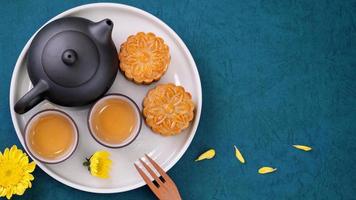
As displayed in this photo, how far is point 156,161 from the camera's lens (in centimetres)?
119

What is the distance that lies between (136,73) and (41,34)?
8.9 inches

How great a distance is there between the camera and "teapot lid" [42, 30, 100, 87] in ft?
3.21

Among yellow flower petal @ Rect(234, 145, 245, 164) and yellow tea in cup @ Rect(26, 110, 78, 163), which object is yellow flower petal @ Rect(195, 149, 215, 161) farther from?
yellow tea in cup @ Rect(26, 110, 78, 163)

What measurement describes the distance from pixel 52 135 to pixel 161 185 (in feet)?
0.92

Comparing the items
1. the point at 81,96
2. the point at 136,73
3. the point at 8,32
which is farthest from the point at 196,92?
the point at 8,32

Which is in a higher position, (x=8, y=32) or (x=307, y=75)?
(x=8, y=32)

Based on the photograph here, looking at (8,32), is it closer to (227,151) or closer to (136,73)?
(136,73)

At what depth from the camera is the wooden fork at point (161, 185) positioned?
1.15 metres

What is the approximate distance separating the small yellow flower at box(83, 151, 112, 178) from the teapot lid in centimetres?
19

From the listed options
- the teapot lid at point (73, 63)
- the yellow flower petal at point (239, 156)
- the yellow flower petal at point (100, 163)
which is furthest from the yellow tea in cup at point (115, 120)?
the yellow flower petal at point (239, 156)

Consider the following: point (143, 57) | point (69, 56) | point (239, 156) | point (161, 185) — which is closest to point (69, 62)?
point (69, 56)

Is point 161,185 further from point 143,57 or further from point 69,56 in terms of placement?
point 69,56

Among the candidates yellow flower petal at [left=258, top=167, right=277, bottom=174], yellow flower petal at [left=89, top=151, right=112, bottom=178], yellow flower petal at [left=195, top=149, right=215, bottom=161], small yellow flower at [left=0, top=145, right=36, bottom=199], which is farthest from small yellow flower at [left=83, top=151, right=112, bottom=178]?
yellow flower petal at [left=258, top=167, right=277, bottom=174]

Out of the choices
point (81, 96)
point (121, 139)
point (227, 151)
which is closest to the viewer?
point (81, 96)
